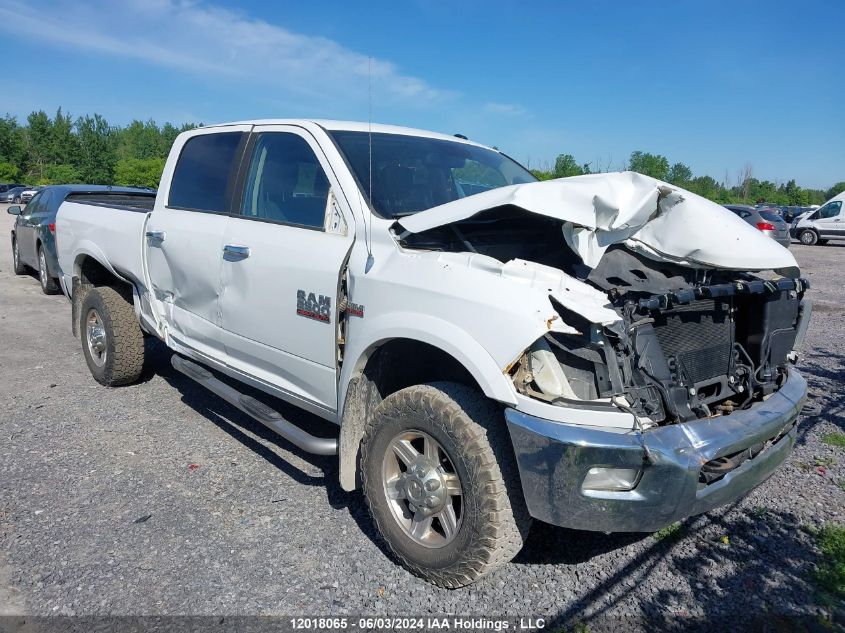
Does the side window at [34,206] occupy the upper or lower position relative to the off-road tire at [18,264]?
upper

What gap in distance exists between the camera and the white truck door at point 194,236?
13.8ft

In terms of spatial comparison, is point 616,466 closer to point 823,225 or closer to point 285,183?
point 285,183

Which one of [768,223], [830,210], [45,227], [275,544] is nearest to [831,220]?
[830,210]

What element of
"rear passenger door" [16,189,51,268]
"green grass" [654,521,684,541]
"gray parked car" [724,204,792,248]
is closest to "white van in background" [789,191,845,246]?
"gray parked car" [724,204,792,248]

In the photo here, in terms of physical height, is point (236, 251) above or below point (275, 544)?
above

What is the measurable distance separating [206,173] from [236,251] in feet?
3.24

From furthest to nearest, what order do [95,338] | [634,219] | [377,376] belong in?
[95,338] → [377,376] → [634,219]

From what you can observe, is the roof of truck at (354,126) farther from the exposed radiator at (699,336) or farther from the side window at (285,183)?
the exposed radiator at (699,336)

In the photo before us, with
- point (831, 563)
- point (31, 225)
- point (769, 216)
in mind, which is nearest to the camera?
point (831, 563)

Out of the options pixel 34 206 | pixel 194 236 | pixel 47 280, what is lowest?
pixel 47 280

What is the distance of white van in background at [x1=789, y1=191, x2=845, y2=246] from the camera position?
76.9ft

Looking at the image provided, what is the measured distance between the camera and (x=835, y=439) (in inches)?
182

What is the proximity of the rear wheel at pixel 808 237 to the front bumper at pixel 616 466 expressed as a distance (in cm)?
2539

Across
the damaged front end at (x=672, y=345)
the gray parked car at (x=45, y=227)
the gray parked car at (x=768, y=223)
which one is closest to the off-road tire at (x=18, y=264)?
the gray parked car at (x=45, y=227)
